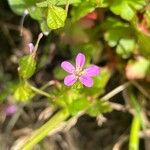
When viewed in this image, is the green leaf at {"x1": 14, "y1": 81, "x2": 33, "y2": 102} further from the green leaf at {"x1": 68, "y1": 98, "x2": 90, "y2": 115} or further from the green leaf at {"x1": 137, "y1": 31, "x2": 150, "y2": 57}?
the green leaf at {"x1": 137, "y1": 31, "x2": 150, "y2": 57}

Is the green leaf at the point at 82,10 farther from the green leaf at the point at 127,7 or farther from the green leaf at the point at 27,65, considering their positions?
the green leaf at the point at 27,65

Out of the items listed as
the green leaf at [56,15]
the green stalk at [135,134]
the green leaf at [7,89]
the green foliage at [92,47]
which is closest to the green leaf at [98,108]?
the green foliage at [92,47]

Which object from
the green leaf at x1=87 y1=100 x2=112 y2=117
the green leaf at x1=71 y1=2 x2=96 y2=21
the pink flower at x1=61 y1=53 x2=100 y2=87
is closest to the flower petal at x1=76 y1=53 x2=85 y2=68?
the pink flower at x1=61 y1=53 x2=100 y2=87

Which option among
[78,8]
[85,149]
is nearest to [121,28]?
[78,8]

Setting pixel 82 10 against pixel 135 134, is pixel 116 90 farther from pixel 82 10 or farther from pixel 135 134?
pixel 82 10

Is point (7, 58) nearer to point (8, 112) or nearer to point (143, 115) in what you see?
point (8, 112)
